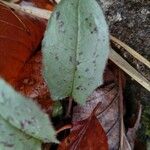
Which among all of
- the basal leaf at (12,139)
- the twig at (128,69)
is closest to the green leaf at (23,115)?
the basal leaf at (12,139)

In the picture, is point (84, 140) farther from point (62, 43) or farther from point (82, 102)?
point (62, 43)

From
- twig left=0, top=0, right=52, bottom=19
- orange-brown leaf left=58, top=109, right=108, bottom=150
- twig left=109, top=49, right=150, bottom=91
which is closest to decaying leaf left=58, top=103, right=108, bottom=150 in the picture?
orange-brown leaf left=58, top=109, right=108, bottom=150

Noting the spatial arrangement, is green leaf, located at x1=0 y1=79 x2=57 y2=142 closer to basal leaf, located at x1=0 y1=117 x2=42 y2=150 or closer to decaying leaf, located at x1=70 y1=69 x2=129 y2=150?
basal leaf, located at x1=0 y1=117 x2=42 y2=150

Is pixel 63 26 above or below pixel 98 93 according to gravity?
above

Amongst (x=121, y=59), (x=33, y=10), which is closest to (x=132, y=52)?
(x=121, y=59)

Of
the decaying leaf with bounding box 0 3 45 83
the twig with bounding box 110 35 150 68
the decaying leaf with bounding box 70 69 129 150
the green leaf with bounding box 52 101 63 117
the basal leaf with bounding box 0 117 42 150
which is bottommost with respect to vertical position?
the decaying leaf with bounding box 70 69 129 150

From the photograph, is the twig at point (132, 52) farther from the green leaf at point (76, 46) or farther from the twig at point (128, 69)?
the green leaf at point (76, 46)

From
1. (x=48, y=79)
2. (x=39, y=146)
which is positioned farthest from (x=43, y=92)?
(x=39, y=146)
